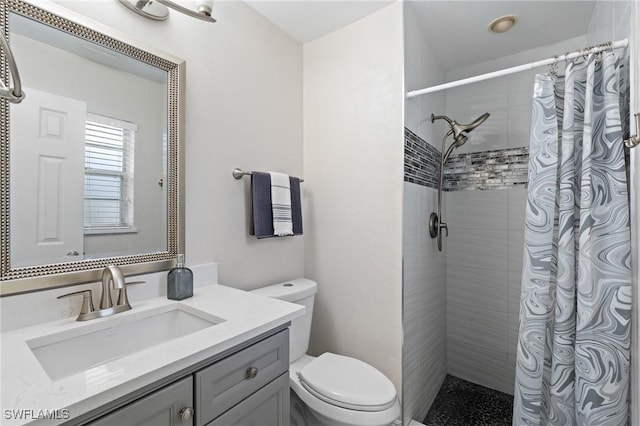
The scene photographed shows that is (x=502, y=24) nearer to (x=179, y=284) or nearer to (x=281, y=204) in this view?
(x=281, y=204)

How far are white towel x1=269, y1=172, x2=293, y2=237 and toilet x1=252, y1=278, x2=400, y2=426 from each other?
313mm

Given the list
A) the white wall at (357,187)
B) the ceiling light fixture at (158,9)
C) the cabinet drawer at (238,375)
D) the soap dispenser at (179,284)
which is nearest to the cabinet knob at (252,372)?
the cabinet drawer at (238,375)

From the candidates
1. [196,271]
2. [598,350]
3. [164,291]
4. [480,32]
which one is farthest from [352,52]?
[598,350]

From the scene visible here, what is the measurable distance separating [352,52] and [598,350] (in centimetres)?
172

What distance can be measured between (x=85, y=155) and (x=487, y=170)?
7.57ft

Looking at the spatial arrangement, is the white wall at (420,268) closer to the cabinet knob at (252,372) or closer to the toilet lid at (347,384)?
the toilet lid at (347,384)

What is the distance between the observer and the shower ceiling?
1.59m

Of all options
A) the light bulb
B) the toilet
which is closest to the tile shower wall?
the toilet

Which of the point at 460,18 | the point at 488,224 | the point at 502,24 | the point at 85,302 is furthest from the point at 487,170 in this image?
the point at 85,302

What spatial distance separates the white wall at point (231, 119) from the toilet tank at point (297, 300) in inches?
4.4

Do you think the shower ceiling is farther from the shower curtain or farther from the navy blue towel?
the navy blue towel

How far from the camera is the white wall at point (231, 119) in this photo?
1299 mm

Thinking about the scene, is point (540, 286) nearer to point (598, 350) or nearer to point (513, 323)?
point (598, 350)

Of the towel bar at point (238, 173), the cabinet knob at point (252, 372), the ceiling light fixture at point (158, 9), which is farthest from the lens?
the towel bar at point (238, 173)
